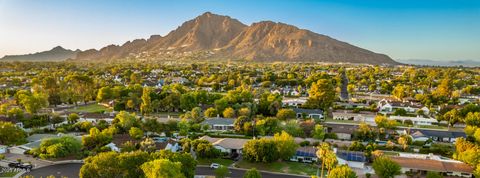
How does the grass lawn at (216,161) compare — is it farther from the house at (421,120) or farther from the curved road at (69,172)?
the house at (421,120)

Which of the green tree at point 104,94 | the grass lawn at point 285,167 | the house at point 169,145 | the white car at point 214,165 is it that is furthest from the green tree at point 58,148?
the green tree at point 104,94

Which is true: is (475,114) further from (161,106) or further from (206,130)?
(161,106)

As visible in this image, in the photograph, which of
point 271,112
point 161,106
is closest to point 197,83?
point 161,106

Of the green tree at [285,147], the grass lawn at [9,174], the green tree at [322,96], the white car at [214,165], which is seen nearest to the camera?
the grass lawn at [9,174]

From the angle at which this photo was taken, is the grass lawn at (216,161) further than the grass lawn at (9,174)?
Yes

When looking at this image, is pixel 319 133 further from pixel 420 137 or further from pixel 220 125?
pixel 220 125

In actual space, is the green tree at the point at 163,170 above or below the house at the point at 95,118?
above

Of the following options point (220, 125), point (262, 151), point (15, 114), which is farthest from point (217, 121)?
point (15, 114)
